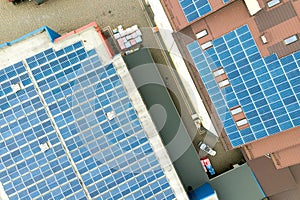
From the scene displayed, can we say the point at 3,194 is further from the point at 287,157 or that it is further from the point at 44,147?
the point at 287,157

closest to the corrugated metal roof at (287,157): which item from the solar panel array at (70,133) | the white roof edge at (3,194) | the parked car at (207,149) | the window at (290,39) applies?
the parked car at (207,149)

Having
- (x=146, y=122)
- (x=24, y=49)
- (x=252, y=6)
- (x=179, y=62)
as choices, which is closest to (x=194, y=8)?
(x=252, y=6)

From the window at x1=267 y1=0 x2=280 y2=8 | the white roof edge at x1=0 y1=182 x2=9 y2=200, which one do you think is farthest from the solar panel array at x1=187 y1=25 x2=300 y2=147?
the white roof edge at x1=0 y1=182 x2=9 y2=200

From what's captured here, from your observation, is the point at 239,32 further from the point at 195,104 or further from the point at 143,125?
the point at 143,125

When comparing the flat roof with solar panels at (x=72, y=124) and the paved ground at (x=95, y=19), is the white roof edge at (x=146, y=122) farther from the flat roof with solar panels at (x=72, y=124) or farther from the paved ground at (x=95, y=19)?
the paved ground at (x=95, y=19)

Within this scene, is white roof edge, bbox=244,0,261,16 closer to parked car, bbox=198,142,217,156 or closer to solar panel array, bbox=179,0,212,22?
solar panel array, bbox=179,0,212,22

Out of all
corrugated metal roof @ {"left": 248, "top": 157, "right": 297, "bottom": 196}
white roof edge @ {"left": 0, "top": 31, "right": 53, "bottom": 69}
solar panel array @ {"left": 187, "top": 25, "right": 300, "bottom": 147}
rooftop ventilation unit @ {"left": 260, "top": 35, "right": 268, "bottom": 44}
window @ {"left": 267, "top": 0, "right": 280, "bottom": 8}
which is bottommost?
corrugated metal roof @ {"left": 248, "top": 157, "right": 297, "bottom": 196}
